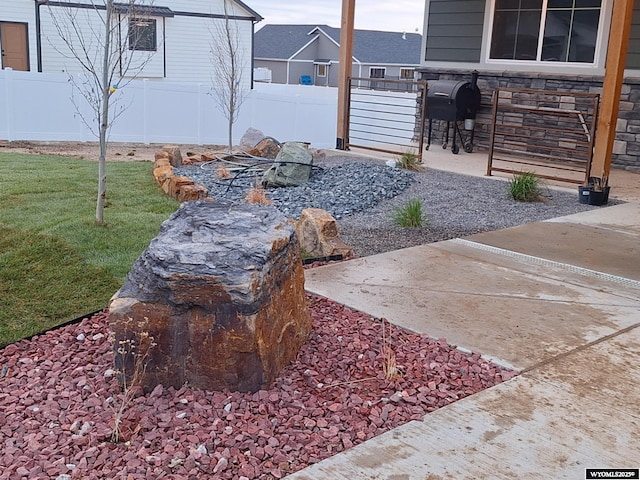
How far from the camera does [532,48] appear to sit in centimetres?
1072

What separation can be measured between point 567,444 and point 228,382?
1.43 metres

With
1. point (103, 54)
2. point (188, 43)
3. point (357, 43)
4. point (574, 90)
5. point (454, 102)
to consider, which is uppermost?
point (357, 43)

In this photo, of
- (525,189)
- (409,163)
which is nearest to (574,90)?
→ (409,163)

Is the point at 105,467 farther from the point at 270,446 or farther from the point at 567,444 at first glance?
the point at 567,444

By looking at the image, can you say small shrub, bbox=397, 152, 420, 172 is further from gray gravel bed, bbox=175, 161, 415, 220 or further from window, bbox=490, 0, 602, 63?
window, bbox=490, 0, 602, 63

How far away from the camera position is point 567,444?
2699mm

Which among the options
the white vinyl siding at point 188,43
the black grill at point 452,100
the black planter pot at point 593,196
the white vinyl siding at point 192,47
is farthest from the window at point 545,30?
the white vinyl siding at point 192,47

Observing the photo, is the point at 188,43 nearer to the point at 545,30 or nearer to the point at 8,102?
the point at 8,102

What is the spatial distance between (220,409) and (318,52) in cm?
4079

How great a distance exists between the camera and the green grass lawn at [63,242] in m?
4.36

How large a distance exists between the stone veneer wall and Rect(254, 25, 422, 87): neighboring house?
2796 centimetres

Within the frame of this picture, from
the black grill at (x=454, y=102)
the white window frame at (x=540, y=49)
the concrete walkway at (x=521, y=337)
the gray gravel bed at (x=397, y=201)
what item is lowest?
the concrete walkway at (x=521, y=337)

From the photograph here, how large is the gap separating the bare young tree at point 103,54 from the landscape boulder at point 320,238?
1.73 metres

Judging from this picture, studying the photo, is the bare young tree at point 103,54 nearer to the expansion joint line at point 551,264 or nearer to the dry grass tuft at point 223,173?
the dry grass tuft at point 223,173
